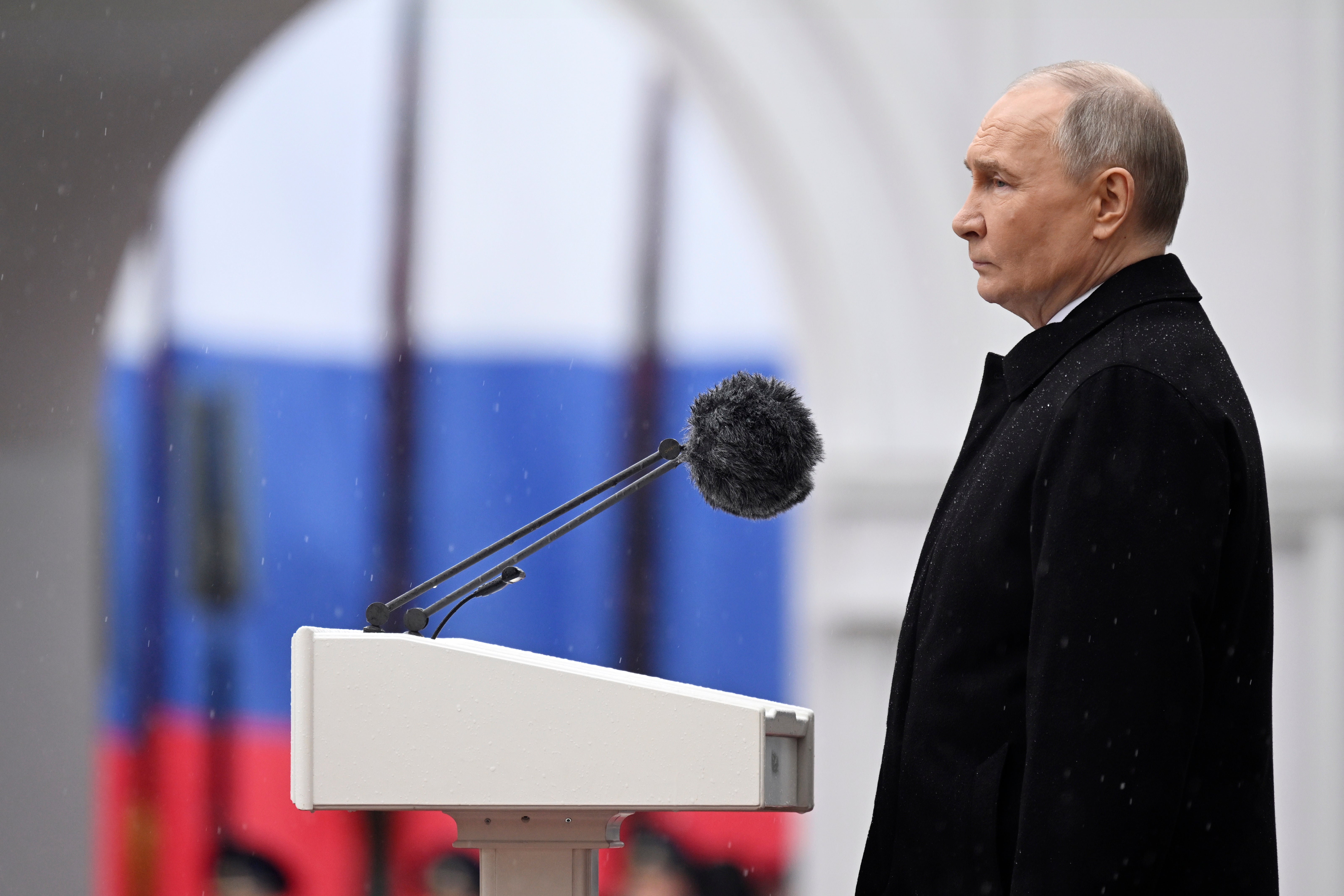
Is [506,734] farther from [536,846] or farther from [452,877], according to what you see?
[452,877]

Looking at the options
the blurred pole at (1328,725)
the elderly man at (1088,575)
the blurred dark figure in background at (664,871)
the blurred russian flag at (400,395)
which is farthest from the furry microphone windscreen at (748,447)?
the blurred dark figure in background at (664,871)

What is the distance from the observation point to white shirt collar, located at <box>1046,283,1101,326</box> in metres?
1.43

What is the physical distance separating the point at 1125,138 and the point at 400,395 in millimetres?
2995

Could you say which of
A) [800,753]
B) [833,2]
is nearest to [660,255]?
[833,2]

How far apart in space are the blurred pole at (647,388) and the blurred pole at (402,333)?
2.05ft

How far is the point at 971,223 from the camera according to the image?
4.79 feet

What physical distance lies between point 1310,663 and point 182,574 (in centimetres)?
283

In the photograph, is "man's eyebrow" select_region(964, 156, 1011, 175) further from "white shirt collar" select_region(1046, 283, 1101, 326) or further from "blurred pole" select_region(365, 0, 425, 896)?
"blurred pole" select_region(365, 0, 425, 896)

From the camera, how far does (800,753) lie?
1.40 m

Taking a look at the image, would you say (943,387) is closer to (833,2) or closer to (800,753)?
(833,2)

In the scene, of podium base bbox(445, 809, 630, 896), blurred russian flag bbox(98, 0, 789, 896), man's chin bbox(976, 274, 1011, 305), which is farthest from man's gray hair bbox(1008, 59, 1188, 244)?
blurred russian flag bbox(98, 0, 789, 896)

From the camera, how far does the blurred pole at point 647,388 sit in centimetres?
396

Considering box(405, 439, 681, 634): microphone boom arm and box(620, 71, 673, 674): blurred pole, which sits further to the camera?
box(620, 71, 673, 674): blurred pole

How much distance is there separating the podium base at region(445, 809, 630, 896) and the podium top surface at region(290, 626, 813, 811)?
74mm
